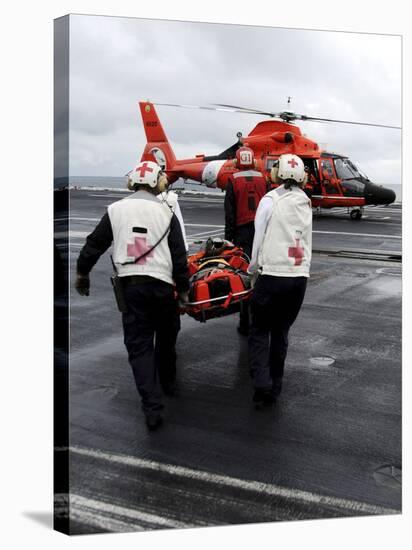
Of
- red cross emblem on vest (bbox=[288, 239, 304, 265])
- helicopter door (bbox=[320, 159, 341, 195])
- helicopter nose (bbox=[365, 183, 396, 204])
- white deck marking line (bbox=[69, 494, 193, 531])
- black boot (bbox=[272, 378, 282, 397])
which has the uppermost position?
helicopter door (bbox=[320, 159, 341, 195])

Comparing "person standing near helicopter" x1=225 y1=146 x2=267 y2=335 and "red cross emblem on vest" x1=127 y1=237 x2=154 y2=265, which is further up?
"person standing near helicopter" x1=225 y1=146 x2=267 y2=335

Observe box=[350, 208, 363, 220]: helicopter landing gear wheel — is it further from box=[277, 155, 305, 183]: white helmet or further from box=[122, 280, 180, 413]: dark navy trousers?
box=[122, 280, 180, 413]: dark navy trousers

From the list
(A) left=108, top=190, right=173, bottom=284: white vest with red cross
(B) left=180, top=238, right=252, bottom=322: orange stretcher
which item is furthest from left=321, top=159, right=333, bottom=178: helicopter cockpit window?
(A) left=108, top=190, right=173, bottom=284: white vest with red cross

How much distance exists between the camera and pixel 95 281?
860 cm

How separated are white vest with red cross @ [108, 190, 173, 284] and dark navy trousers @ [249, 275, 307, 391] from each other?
74 cm

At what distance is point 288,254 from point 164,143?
17303 millimetres

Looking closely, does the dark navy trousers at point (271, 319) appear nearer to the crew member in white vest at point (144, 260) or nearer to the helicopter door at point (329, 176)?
the crew member in white vest at point (144, 260)

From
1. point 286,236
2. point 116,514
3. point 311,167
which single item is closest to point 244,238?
point 286,236

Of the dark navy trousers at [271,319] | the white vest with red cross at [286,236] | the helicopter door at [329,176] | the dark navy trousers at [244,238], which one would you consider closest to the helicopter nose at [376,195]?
the helicopter door at [329,176]

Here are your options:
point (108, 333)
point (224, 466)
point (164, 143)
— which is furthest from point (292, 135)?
point (224, 466)

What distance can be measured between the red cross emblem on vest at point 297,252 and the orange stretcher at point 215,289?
0.65m

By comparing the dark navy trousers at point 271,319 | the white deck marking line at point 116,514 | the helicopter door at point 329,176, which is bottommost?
the white deck marking line at point 116,514

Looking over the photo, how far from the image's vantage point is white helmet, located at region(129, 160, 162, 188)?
13.7ft

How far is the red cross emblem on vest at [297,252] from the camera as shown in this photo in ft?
14.4
